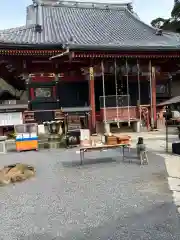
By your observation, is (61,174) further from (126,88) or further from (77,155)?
(126,88)

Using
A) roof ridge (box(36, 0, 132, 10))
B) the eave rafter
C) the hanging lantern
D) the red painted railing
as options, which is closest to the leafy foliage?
roof ridge (box(36, 0, 132, 10))

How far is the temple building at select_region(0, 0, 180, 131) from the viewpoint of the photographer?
16328 mm

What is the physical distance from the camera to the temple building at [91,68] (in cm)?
1633

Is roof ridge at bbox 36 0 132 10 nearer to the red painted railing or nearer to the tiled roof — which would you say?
the tiled roof

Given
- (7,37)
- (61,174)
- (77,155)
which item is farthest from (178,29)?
(61,174)

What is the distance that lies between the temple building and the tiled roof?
6 cm

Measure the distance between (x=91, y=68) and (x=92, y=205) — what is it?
41.9 feet

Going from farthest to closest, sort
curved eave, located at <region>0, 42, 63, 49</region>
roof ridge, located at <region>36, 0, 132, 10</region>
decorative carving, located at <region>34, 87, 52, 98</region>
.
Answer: roof ridge, located at <region>36, 0, 132, 10</region>
decorative carving, located at <region>34, 87, 52, 98</region>
curved eave, located at <region>0, 42, 63, 49</region>

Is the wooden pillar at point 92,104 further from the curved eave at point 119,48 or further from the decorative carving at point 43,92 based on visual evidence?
the decorative carving at point 43,92

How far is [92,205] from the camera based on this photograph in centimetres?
557

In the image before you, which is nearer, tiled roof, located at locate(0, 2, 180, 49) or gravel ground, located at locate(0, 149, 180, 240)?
gravel ground, located at locate(0, 149, 180, 240)

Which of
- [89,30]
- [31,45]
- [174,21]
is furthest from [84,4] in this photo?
[174,21]

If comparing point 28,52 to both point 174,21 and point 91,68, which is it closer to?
point 91,68

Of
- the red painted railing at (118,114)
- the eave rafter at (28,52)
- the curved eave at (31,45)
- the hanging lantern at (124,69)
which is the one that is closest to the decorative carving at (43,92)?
the eave rafter at (28,52)
